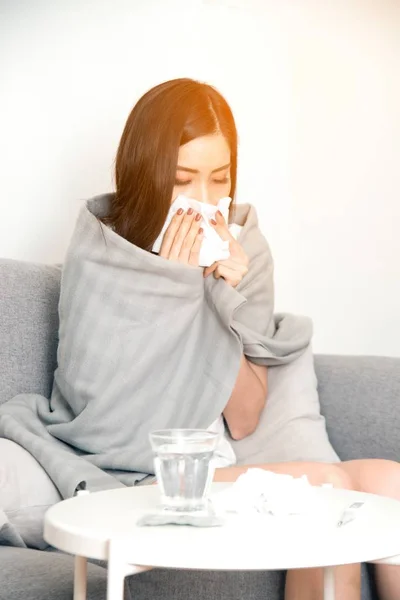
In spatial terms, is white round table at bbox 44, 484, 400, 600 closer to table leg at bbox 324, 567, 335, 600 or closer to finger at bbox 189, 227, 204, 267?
table leg at bbox 324, 567, 335, 600

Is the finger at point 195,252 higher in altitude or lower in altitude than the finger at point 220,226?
lower

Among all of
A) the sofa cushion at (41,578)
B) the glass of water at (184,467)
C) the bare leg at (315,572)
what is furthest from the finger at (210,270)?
the glass of water at (184,467)

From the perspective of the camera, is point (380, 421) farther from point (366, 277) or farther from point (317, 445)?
point (366, 277)

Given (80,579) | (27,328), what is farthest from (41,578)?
(27,328)

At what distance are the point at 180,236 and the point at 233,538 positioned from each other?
913 mm

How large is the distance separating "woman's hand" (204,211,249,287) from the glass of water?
0.78 metres

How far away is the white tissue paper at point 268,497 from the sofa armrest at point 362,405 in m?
0.82

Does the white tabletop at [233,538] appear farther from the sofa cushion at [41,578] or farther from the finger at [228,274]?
the finger at [228,274]

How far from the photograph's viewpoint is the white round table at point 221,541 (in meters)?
0.73

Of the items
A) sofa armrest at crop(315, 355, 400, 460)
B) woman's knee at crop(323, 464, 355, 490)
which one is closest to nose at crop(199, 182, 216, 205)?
sofa armrest at crop(315, 355, 400, 460)

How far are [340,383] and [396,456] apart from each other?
0.18 m

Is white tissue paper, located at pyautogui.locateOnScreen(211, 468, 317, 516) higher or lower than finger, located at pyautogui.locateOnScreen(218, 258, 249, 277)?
lower

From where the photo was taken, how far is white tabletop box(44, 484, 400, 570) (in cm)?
73

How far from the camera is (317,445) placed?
1711 millimetres
